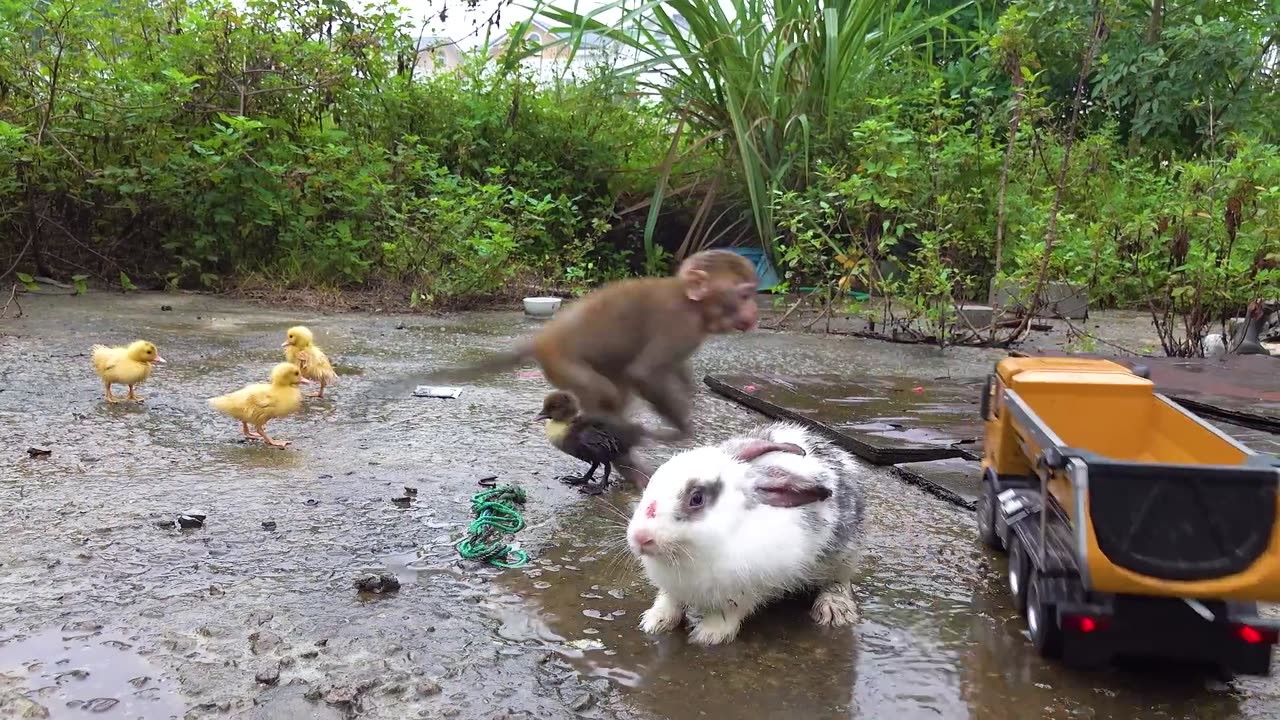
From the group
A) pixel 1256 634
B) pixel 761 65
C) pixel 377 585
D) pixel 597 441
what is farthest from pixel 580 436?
pixel 761 65

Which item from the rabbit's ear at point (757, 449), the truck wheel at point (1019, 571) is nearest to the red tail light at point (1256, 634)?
the truck wheel at point (1019, 571)

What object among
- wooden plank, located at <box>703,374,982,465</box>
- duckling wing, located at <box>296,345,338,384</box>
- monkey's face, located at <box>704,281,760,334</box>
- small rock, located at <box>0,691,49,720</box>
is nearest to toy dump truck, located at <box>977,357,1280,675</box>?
monkey's face, located at <box>704,281,760,334</box>

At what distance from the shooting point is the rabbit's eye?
2.45 metres

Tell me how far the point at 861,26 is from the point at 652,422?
5.37 m

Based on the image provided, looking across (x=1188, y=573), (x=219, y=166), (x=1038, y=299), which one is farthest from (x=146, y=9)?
(x=1188, y=573)

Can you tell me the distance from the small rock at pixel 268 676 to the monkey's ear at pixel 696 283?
1548 mm

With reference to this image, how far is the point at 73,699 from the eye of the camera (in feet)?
6.75

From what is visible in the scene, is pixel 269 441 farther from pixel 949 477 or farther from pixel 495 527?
pixel 949 477

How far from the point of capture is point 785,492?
2.55 metres

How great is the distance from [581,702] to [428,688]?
1.14ft

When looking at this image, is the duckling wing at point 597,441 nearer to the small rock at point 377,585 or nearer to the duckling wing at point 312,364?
the small rock at point 377,585

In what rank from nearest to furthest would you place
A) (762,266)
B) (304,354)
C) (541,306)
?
(304,354)
(541,306)
(762,266)

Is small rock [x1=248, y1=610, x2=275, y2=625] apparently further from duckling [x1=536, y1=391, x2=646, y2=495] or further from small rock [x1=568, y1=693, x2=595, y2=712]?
duckling [x1=536, y1=391, x2=646, y2=495]

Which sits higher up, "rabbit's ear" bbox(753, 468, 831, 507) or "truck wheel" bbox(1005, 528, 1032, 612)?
"rabbit's ear" bbox(753, 468, 831, 507)
